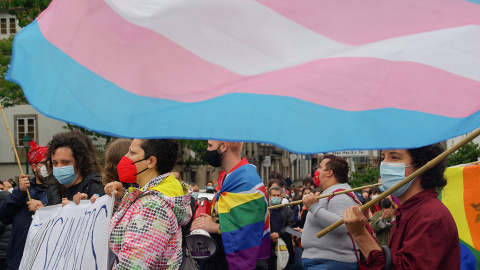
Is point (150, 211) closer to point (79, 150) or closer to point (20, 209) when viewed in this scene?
point (79, 150)

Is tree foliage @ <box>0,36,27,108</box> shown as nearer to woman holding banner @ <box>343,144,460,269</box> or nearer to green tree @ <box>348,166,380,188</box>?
green tree @ <box>348,166,380,188</box>

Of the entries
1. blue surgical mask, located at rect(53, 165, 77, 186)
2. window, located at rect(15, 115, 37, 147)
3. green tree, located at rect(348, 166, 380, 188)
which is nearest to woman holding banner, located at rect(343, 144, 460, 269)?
blue surgical mask, located at rect(53, 165, 77, 186)

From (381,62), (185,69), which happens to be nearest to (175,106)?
(185,69)

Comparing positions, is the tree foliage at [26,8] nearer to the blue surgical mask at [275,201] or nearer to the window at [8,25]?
the blue surgical mask at [275,201]

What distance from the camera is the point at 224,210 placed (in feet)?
14.8

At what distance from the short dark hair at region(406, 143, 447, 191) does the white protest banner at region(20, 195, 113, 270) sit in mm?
1813

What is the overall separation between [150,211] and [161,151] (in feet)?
1.85

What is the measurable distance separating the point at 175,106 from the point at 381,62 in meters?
0.97

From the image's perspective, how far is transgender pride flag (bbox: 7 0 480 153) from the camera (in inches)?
106

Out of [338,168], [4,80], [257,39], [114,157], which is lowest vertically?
[338,168]

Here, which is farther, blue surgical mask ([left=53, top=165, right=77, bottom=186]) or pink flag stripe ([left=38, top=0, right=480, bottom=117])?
blue surgical mask ([left=53, top=165, right=77, bottom=186])

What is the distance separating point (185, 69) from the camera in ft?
9.81

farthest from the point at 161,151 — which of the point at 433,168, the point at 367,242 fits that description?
the point at 433,168

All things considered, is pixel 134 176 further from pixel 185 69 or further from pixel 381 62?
pixel 381 62
